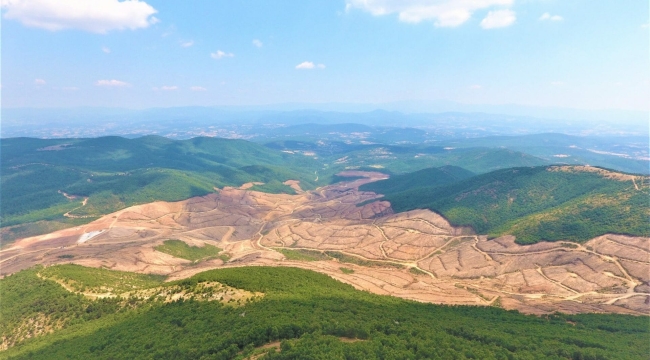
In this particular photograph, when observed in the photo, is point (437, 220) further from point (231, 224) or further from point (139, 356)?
point (139, 356)

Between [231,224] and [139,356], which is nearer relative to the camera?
[139,356]

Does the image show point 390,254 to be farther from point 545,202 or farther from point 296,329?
point 296,329

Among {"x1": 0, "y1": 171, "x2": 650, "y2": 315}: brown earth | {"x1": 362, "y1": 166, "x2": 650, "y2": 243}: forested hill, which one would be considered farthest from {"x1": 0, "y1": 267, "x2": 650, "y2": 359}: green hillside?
{"x1": 362, "y1": 166, "x2": 650, "y2": 243}: forested hill

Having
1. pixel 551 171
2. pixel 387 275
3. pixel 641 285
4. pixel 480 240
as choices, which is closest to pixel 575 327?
pixel 641 285

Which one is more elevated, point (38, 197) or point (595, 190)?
point (595, 190)

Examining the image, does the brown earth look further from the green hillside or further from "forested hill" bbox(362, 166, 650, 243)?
the green hillside
